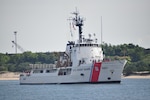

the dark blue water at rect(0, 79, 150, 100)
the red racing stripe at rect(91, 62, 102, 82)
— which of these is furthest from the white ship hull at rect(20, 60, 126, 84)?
the dark blue water at rect(0, 79, 150, 100)

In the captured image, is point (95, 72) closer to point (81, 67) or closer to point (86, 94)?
point (81, 67)

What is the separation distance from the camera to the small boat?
362ft

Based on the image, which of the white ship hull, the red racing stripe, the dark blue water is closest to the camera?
the dark blue water

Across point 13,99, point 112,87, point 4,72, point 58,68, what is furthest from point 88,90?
point 4,72

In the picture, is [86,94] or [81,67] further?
[81,67]

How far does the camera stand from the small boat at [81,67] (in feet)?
362

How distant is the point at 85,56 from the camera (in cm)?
11531

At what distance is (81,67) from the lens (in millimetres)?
113125

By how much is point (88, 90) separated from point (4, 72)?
94.2 meters

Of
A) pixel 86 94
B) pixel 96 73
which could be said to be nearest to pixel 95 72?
pixel 96 73

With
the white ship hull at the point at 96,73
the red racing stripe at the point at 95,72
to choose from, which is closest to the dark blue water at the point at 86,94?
the red racing stripe at the point at 95,72

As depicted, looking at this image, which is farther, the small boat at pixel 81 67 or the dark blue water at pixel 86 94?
the small boat at pixel 81 67

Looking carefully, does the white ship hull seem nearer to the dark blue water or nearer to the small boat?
the small boat

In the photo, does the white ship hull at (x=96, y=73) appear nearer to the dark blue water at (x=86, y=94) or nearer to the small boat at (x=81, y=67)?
the small boat at (x=81, y=67)
